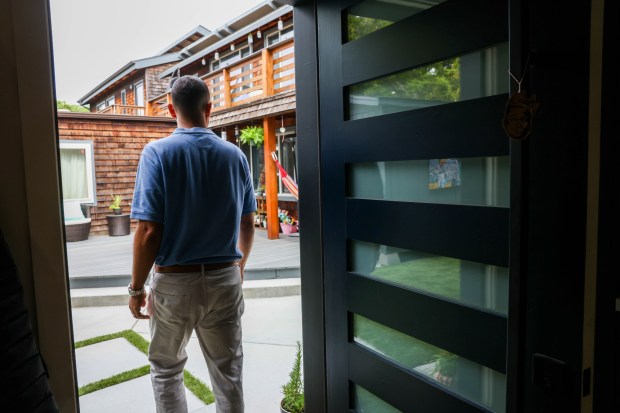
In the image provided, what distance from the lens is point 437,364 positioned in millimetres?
1216

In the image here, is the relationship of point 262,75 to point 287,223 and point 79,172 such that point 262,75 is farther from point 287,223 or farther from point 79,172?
point 79,172

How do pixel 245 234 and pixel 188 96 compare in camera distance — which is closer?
pixel 188 96

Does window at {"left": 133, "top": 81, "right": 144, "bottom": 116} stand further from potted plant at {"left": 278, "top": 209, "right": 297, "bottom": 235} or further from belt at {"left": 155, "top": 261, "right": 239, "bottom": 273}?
belt at {"left": 155, "top": 261, "right": 239, "bottom": 273}

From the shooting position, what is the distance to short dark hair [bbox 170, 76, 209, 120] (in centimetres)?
176

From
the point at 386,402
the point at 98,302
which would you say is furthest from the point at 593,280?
the point at 98,302

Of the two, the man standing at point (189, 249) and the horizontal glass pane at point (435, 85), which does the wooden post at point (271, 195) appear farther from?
the horizontal glass pane at point (435, 85)

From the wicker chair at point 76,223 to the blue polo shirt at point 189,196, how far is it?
7556mm

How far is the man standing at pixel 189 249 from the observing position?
164 centimetres

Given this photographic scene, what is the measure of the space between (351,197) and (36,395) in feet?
3.36

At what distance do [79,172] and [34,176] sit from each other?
9272mm

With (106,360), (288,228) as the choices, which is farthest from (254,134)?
(106,360)

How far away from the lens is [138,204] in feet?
5.33

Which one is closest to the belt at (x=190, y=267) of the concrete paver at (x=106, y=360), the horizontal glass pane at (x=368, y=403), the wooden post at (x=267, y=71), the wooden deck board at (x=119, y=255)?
the horizontal glass pane at (x=368, y=403)

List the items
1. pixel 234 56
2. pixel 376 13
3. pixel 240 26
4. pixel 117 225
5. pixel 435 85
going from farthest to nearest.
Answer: pixel 234 56, pixel 240 26, pixel 117 225, pixel 376 13, pixel 435 85
